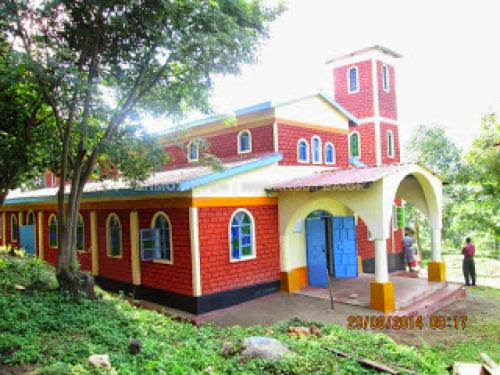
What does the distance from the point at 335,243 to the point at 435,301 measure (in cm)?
347

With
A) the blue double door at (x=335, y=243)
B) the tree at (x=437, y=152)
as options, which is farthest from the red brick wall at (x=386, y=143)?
the blue double door at (x=335, y=243)

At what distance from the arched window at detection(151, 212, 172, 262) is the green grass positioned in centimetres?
245

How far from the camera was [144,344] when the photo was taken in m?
6.29

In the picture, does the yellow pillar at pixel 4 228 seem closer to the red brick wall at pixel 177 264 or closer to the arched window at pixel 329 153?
the red brick wall at pixel 177 264

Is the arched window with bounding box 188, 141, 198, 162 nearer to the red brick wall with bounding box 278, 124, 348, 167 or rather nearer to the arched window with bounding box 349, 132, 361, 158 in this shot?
the red brick wall with bounding box 278, 124, 348, 167

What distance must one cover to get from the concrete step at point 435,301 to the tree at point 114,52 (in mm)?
7089

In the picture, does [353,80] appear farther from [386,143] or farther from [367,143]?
[386,143]

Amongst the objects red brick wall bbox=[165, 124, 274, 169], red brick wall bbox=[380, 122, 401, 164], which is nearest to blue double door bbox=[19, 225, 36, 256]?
red brick wall bbox=[165, 124, 274, 169]

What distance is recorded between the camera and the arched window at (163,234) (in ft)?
36.1

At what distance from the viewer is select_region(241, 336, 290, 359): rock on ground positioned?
6.06 meters

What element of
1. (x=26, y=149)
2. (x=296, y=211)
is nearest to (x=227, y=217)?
(x=296, y=211)

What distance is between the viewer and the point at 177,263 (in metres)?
10.7

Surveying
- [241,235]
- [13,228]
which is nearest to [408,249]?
[241,235]

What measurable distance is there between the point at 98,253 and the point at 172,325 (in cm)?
659
